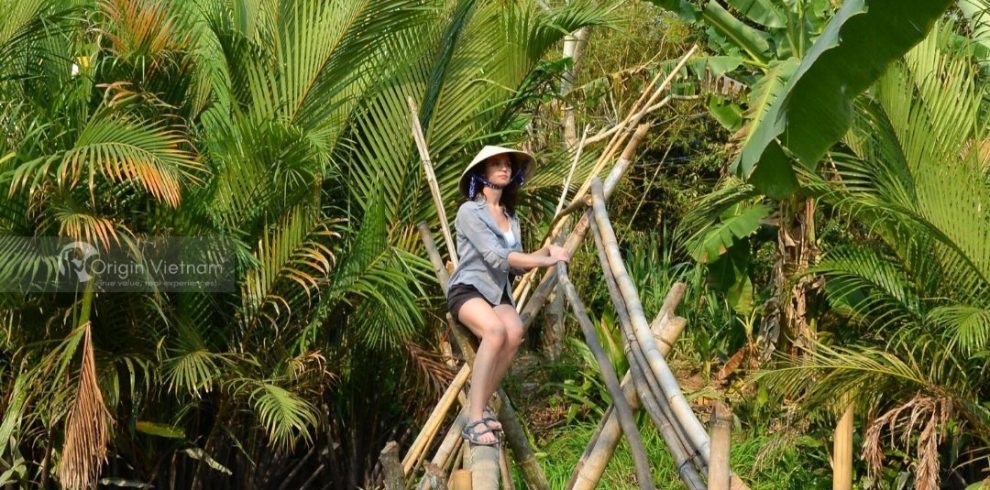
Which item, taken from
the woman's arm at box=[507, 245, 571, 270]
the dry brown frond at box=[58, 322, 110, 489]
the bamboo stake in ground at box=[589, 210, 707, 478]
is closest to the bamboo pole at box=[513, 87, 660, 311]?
the bamboo stake in ground at box=[589, 210, 707, 478]

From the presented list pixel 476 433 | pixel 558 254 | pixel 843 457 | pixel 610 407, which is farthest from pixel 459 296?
pixel 843 457

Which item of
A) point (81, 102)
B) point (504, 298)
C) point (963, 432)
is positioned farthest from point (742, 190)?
point (81, 102)

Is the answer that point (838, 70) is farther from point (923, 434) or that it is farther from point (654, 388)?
point (923, 434)

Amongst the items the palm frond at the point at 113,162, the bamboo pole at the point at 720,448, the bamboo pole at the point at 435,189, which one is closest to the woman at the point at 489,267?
the bamboo pole at the point at 435,189

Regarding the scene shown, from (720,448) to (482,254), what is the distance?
1439mm

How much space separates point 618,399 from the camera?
3.92 metres

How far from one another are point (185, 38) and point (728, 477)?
4102mm

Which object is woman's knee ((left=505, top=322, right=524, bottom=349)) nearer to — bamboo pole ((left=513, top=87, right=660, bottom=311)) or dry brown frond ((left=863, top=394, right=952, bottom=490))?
bamboo pole ((left=513, top=87, right=660, bottom=311))

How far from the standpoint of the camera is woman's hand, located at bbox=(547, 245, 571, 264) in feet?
13.3

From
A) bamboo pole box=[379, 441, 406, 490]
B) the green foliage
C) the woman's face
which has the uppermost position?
the green foliage

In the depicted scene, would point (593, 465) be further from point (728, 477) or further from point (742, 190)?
point (742, 190)

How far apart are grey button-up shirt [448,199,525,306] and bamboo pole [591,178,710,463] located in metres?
0.31

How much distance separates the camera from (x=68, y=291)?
553cm

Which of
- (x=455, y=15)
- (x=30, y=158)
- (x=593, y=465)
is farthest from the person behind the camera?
(x=455, y=15)
